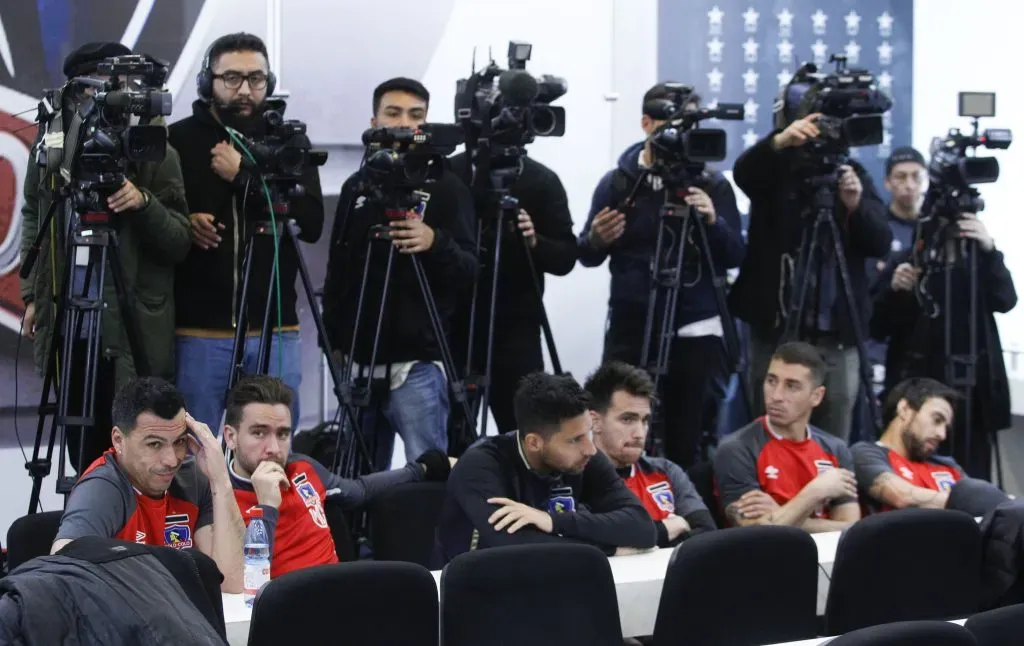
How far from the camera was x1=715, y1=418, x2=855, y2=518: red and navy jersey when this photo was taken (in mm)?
4398

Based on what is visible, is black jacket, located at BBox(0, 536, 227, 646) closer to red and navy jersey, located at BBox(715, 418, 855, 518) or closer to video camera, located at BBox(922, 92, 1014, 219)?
red and navy jersey, located at BBox(715, 418, 855, 518)

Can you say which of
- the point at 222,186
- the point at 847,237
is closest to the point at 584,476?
the point at 222,186

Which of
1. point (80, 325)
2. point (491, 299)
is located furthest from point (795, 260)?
point (80, 325)

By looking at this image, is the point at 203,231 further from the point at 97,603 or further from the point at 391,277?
the point at 97,603

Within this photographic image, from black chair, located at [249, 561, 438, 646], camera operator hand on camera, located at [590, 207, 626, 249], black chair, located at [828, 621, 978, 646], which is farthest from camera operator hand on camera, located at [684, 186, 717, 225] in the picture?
black chair, located at [828, 621, 978, 646]

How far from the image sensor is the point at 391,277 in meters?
4.56

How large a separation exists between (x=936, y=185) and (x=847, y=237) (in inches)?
18.7

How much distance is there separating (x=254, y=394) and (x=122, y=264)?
789 millimetres

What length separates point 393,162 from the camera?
14.2 feet

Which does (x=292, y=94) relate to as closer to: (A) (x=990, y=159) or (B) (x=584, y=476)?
(B) (x=584, y=476)

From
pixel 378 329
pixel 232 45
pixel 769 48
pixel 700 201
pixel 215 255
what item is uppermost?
pixel 769 48

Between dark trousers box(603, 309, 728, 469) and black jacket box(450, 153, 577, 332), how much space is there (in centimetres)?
35

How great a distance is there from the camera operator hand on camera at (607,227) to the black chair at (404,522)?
133cm

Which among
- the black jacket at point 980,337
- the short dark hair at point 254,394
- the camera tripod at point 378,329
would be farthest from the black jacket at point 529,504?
the black jacket at point 980,337
